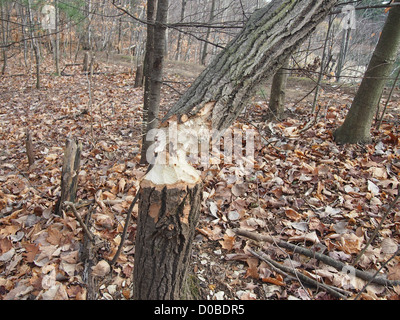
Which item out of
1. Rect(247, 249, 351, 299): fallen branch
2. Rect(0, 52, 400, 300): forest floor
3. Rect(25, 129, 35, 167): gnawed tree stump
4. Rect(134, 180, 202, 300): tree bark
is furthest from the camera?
Rect(25, 129, 35, 167): gnawed tree stump

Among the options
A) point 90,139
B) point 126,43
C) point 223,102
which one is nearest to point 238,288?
point 223,102

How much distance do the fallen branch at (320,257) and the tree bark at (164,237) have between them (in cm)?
92

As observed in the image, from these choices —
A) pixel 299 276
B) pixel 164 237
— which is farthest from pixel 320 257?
pixel 164 237

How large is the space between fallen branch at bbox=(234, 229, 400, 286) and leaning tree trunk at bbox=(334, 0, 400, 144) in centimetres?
226

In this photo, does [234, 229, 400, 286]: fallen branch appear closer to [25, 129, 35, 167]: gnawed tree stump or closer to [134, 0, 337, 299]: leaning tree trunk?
[134, 0, 337, 299]: leaning tree trunk

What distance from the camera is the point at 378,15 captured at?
14125 mm

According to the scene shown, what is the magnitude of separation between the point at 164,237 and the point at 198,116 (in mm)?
761

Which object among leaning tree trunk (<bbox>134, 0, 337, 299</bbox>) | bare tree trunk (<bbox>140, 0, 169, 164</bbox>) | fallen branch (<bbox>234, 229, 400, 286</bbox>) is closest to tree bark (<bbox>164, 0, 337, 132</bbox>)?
leaning tree trunk (<bbox>134, 0, 337, 299</bbox>)

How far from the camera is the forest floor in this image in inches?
81.3

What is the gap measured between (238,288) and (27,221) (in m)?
2.50

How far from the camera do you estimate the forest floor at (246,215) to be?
6.77 feet

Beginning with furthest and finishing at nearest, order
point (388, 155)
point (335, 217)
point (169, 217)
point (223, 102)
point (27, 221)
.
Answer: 1. point (388, 155)
2. point (27, 221)
3. point (335, 217)
4. point (223, 102)
5. point (169, 217)
